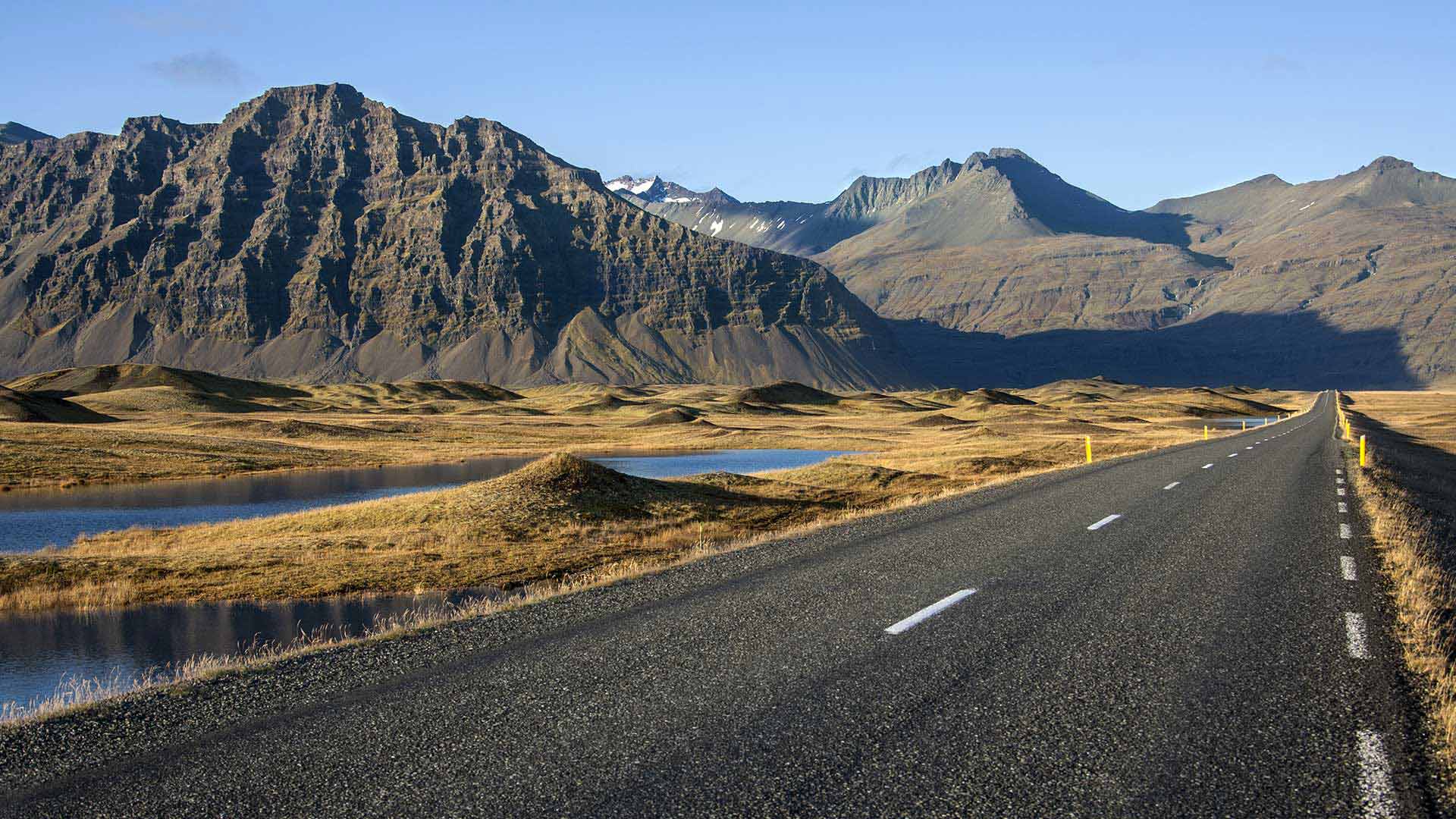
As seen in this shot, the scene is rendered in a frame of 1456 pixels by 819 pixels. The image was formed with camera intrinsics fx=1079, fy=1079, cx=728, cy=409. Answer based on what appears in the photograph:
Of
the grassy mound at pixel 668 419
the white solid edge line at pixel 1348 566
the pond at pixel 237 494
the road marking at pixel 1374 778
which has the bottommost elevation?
the grassy mound at pixel 668 419

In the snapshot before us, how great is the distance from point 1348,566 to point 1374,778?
8849 mm

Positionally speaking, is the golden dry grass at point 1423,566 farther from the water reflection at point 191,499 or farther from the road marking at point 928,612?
the water reflection at point 191,499

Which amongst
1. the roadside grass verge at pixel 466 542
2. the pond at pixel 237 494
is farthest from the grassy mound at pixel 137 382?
the roadside grass verge at pixel 466 542

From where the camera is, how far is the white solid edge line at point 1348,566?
45.7ft

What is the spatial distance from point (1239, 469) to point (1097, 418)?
4093 inches

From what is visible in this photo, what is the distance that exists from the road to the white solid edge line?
4.6 inches

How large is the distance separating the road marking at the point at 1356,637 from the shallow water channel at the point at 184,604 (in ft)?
50.6

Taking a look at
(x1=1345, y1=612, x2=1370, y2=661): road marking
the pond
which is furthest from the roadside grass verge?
(x1=1345, y1=612, x2=1370, y2=661): road marking

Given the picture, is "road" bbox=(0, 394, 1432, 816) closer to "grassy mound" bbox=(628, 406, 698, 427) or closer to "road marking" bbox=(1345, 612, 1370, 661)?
"road marking" bbox=(1345, 612, 1370, 661)

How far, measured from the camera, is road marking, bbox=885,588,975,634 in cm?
1092

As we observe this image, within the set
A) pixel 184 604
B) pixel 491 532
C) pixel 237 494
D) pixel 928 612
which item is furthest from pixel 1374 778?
pixel 237 494

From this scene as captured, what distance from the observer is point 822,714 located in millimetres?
8195

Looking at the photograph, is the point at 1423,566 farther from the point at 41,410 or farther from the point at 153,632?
the point at 41,410

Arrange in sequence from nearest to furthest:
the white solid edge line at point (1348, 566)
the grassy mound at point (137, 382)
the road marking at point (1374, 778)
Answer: the road marking at point (1374, 778) < the white solid edge line at point (1348, 566) < the grassy mound at point (137, 382)
